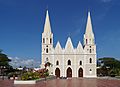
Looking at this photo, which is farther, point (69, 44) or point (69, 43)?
point (69, 44)

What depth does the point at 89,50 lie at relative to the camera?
87375mm

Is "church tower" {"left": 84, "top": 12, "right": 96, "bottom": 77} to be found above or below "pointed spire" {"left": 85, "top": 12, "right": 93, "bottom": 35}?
below

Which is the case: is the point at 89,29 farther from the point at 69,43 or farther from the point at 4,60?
the point at 4,60

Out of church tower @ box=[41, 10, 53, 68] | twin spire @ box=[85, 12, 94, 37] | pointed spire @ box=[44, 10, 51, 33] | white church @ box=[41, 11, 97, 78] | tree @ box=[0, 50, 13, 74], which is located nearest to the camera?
tree @ box=[0, 50, 13, 74]

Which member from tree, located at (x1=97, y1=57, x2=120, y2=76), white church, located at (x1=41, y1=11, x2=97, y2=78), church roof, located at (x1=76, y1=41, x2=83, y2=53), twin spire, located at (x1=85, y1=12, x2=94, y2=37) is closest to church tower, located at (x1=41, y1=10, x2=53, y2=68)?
white church, located at (x1=41, y1=11, x2=97, y2=78)

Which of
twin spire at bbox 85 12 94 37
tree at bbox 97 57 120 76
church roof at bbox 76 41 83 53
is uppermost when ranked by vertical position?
twin spire at bbox 85 12 94 37

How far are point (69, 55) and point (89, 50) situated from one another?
626 cm

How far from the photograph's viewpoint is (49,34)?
87188 millimetres

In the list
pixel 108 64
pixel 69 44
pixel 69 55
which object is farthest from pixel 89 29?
pixel 108 64

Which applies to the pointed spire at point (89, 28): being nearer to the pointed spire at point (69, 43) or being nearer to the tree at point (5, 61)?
the pointed spire at point (69, 43)

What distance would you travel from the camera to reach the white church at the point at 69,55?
86.0m

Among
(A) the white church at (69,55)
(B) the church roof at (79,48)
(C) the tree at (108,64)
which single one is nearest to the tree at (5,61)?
(A) the white church at (69,55)

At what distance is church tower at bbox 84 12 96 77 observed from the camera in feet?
279

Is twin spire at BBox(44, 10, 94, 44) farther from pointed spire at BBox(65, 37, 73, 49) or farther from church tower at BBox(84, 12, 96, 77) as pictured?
pointed spire at BBox(65, 37, 73, 49)
